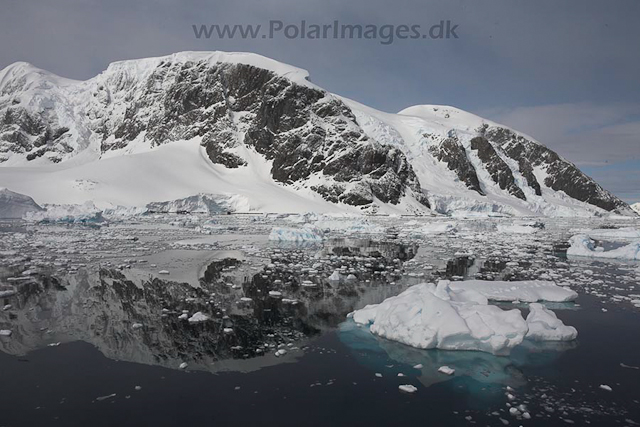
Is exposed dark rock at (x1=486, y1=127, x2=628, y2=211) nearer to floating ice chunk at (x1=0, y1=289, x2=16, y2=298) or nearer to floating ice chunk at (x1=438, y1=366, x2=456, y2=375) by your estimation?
floating ice chunk at (x1=438, y1=366, x2=456, y2=375)

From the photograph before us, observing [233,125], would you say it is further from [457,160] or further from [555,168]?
[555,168]

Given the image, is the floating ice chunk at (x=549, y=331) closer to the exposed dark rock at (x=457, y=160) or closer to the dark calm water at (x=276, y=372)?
the dark calm water at (x=276, y=372)

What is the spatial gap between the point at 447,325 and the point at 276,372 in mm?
3088

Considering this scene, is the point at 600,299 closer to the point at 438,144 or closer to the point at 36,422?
the point at 36,422

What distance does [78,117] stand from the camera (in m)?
110

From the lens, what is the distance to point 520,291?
1080cm

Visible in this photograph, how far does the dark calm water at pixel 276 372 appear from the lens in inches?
186

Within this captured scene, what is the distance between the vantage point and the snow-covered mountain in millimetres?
72125

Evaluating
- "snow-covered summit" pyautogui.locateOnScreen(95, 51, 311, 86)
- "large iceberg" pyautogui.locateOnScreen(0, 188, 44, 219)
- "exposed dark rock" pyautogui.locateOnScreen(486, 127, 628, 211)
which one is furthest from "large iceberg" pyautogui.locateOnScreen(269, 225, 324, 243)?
"exposed dark rock" pyautogui.locateOnScreen(486, 127, 628, 211)

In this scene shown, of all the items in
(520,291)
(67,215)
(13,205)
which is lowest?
(520,291)

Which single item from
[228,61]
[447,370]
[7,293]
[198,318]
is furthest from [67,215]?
[228,61]

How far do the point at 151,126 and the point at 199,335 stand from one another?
101 m

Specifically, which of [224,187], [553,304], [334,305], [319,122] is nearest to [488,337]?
[334,305]

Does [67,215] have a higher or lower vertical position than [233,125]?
lower
